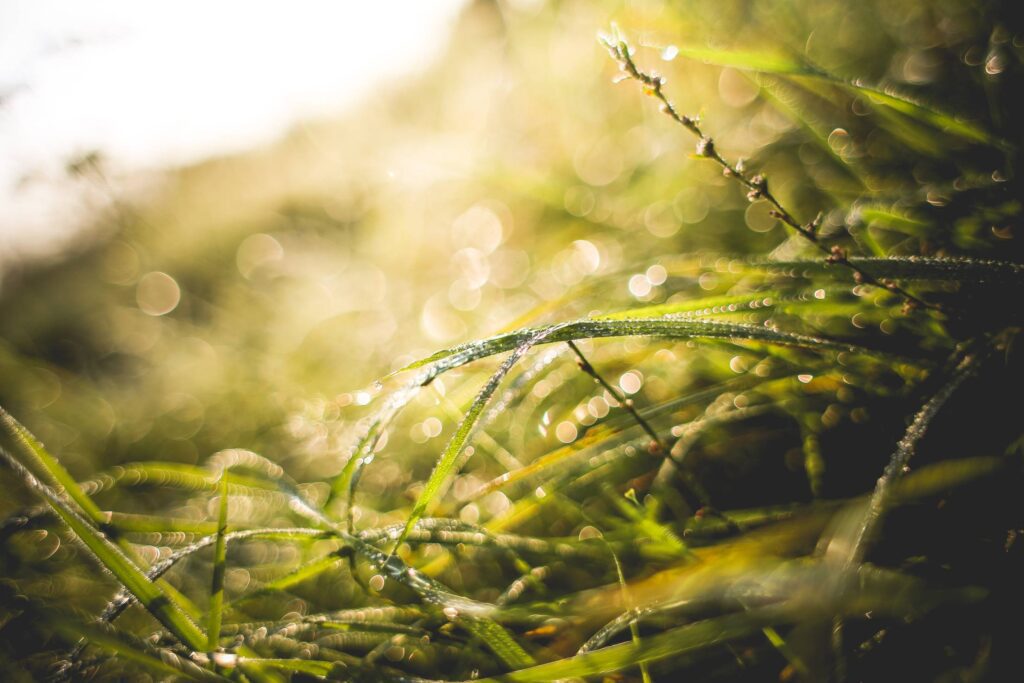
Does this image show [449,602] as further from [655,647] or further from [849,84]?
[849,84]

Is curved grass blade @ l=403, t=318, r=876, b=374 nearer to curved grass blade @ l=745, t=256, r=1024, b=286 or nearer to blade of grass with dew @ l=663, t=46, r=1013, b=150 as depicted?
curved grass blade @ l=745, t=256, r=1024, b=286

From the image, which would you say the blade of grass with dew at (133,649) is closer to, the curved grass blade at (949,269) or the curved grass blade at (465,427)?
the curved grass blade at (465,427)

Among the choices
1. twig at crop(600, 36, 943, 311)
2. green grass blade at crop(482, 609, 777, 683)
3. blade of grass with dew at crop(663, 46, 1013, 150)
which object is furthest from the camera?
blade of grass with dew at crop(663, 46, 1013, 150)

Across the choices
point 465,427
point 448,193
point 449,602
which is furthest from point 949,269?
point 448,193

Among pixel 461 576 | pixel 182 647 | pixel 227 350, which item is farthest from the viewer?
pixel 227 350

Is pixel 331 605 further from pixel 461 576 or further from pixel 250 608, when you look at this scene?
pixel 461 576

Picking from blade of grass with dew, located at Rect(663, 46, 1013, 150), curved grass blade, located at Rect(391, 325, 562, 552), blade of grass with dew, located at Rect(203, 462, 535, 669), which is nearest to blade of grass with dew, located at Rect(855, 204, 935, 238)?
blade of grass with dew, located at Rect(663, 46, 1013, 150)

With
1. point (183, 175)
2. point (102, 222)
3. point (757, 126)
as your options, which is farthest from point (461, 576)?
point (183, 175)

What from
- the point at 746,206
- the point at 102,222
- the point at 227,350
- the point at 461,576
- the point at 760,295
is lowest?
the point at 461,576
